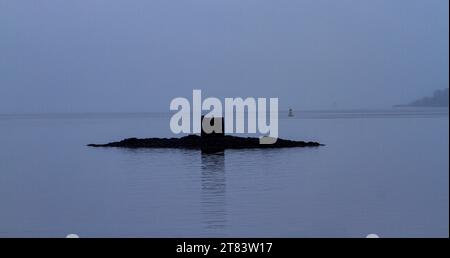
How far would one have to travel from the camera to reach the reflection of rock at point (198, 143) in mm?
27625

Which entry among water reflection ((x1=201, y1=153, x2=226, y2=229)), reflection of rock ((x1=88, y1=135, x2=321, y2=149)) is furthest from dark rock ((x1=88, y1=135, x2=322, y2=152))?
water reflection ((x1=201, y1=153, x2=226, y2=229))

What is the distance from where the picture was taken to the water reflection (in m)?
7.41

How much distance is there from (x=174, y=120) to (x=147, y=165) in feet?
40.2

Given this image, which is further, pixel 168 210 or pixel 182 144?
pixel 182 144

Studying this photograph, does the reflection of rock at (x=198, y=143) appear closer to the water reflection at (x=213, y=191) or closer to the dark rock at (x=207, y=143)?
the dark rock at (x=207, y=143)

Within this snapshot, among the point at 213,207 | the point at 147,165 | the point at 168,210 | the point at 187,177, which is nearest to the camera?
the point at 168,210

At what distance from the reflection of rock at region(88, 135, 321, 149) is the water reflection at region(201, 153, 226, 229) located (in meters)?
3.08

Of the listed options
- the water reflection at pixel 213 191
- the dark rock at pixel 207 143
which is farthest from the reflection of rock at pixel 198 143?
the water reflection at pixel 213 191

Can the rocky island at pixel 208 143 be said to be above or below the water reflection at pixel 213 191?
above

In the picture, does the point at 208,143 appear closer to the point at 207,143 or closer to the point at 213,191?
the point at 207,143

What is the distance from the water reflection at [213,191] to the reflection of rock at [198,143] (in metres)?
3.08
